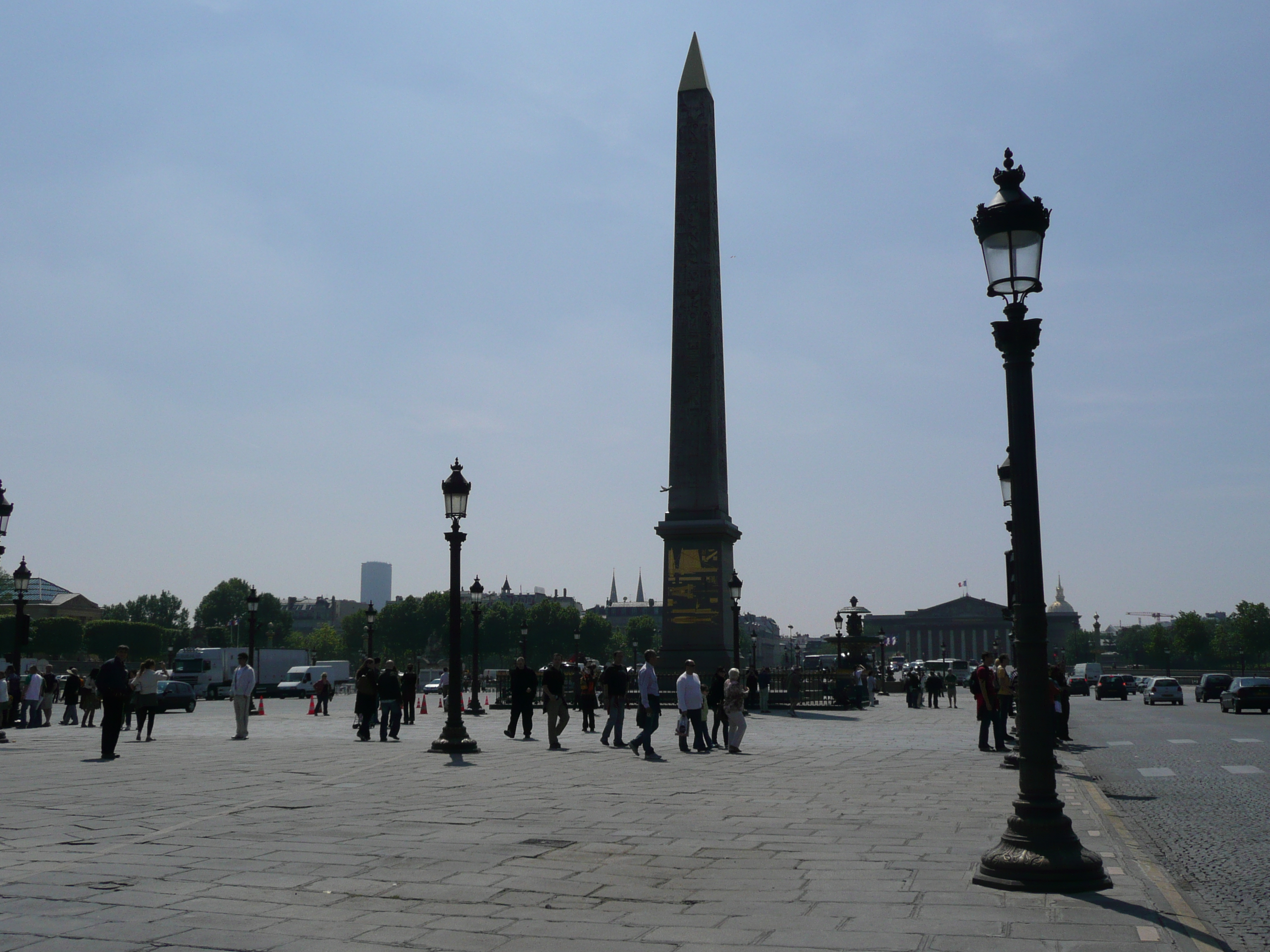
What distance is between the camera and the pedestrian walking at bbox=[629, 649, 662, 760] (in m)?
18.3

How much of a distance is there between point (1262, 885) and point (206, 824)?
8059 millimetres

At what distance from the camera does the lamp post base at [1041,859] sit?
6957mm

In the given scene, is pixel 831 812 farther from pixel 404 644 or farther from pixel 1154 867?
pixel 404 644

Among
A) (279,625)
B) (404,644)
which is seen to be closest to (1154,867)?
(404,644)

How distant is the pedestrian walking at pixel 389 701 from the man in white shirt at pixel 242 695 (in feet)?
7.96

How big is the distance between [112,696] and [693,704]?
9.07 meters

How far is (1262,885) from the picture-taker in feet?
25.3

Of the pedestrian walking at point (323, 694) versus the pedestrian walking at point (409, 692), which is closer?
the pedestrian walking at point (409, 692)

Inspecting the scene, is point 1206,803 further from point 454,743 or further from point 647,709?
point 454,743

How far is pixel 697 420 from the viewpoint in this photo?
35625 millimetres

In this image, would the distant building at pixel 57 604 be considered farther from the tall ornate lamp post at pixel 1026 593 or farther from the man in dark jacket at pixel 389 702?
the tall ornate lamp post at pixel 1026 593

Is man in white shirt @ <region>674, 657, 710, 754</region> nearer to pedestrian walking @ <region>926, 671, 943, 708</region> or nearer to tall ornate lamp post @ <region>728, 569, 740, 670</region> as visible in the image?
tall ornate lamp post @ <region>728, 569, 740, 670</region>

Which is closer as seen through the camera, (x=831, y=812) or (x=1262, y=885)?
(x=1262, y=885)

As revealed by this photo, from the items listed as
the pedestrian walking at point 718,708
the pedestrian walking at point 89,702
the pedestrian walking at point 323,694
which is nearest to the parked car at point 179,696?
the pedestrian walking at point 323,694
